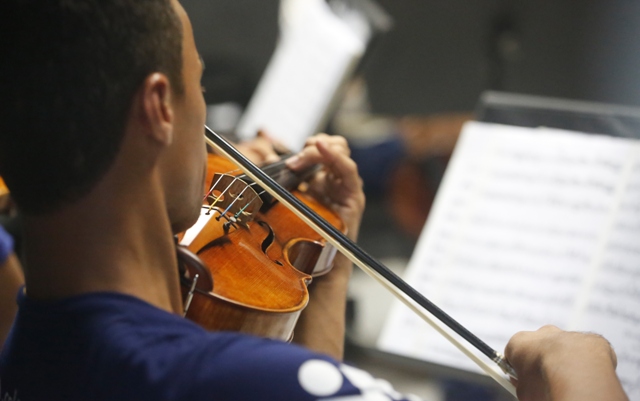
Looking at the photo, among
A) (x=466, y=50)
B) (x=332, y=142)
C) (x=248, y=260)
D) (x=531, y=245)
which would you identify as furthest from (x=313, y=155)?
(x=466, y=50)

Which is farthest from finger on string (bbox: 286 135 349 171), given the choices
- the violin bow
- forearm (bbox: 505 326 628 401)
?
forearm (bbox: 505 326 628 401)

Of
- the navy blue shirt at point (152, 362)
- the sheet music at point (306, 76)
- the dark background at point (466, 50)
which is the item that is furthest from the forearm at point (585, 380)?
the dark background at point (466, 50)

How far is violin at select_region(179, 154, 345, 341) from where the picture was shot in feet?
2.28

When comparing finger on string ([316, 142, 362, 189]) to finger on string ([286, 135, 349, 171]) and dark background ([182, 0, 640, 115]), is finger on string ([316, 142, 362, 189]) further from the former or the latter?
dark background ([182, 0, 640, 115])

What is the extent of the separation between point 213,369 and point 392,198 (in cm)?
235

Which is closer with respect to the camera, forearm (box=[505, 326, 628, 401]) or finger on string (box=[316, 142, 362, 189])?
forearm (box=[505, 326, 628, 401])

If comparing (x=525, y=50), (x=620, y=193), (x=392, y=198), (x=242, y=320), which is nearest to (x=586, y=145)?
(x=620, y=193)

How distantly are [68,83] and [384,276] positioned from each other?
16.2 inches

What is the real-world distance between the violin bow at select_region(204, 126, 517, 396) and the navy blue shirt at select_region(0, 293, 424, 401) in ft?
0.77

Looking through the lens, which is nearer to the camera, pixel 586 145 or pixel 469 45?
pixel 586 145

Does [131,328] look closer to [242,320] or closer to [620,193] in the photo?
[242,320]

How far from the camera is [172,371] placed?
53 cm

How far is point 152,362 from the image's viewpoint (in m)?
0.53

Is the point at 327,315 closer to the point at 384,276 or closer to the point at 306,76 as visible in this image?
the point at 384,276
